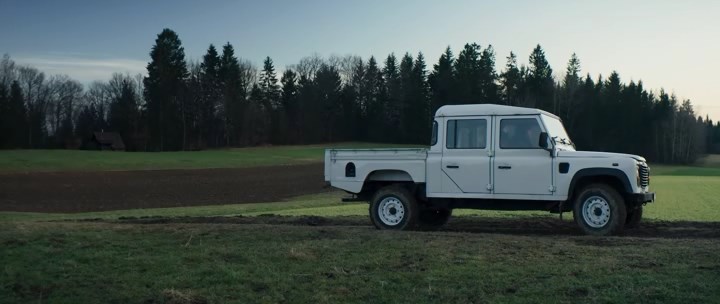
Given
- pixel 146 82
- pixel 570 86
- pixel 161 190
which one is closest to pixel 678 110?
pixel 570 86

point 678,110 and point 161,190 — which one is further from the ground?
point 678,110

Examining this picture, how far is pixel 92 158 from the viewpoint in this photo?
5519 cm

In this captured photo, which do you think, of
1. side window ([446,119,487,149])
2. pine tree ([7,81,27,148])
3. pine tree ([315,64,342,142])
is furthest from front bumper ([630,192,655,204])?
pine tree ([315,64,342,142])

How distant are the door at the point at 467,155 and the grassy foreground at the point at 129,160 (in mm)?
41254

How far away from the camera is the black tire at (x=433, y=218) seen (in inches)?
538

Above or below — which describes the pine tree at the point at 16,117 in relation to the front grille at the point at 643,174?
above

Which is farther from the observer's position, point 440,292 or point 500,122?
point 500,122

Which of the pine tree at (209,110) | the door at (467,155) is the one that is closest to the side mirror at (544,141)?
the door at (467,155)

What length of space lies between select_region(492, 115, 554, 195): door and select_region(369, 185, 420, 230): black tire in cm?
170

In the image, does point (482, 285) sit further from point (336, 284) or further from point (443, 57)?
point (443, 57)

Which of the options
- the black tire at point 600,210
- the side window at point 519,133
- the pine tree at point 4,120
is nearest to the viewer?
the black tire at point 600,210

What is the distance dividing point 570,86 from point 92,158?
67950 mm

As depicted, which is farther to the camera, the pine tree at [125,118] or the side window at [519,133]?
the pine tree at [125,118]

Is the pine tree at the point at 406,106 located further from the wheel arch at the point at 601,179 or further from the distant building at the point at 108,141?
the wheel arch at the point at 601,179
